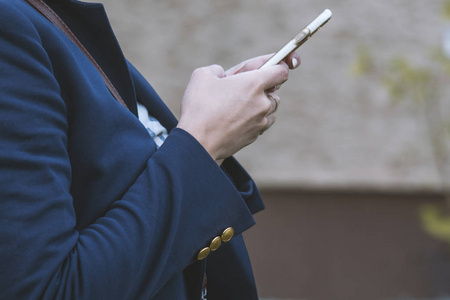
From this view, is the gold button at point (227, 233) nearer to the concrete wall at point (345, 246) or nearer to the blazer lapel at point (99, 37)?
the blazer lapel at point (99, 37)

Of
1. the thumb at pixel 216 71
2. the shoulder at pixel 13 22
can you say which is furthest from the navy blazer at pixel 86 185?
the thumb at pixel 216 71

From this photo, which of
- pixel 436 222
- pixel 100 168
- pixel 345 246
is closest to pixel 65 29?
pixel 100 168

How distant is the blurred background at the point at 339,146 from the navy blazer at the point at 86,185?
4.30m

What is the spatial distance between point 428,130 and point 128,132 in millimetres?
4628

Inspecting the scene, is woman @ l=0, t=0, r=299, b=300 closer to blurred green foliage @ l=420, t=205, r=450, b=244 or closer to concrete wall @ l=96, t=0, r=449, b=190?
blurred green foliage @ l=420, t=205, r=450, b=244

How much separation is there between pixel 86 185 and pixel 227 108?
232 millimetres

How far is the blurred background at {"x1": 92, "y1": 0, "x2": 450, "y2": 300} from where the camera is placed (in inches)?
202

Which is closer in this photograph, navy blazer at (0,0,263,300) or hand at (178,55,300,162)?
navy blazer at (0,0,263,300)

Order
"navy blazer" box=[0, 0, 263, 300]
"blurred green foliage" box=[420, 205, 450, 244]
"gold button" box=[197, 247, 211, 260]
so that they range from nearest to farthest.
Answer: "navy blazer" box=[0, 0, 263, 300] → "gold button" box=[197, 247, 211, 260] → "blurred green foliage" box=[420, 205, 450, 244]

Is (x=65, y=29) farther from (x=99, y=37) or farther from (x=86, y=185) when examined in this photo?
(x=86, y=185)

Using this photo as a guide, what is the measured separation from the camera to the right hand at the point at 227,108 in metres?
0.85

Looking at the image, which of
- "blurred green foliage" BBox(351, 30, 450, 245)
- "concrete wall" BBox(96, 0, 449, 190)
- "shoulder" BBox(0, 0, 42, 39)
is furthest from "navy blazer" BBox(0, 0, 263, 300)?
"concrete wall" BBox(96, 0, 449, 190)

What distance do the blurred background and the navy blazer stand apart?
4.30 meters

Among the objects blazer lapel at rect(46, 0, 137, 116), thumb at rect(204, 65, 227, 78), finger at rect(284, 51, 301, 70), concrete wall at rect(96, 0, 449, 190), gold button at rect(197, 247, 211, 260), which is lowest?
concrete wall at rect(96, 0, 449, 190)
